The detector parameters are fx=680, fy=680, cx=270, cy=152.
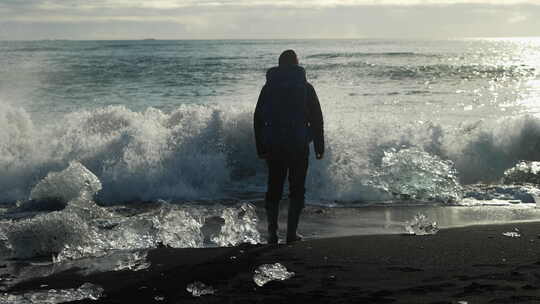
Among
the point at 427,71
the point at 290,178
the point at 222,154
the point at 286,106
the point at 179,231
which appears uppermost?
the point at 286,106

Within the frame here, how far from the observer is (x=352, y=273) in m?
5.15

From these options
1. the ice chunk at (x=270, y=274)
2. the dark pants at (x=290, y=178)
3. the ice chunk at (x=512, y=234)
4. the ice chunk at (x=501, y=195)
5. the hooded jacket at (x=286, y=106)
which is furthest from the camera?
the ice chunk at (x=501, y=195)

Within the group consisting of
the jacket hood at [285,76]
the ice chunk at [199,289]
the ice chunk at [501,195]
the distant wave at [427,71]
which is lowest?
the ice chunk at [501,195]

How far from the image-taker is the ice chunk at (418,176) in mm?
9531

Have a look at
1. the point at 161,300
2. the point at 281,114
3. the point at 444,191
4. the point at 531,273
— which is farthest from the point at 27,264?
the point at 444,191

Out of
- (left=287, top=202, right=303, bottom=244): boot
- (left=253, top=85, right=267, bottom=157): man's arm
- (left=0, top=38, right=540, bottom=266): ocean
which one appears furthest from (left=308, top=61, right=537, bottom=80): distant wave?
(left=253, top=85, right=267, bottom=157): man's arm

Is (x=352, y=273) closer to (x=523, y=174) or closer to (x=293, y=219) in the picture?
(x=293, y=219)

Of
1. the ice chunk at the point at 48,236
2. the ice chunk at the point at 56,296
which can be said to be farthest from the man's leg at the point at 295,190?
the ice chunk at the point at 56,296

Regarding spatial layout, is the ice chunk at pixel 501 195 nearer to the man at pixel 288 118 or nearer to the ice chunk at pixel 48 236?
the man at pixel 288 118

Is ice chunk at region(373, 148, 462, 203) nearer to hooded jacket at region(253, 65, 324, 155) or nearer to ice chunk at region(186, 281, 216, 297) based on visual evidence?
hooded jacket at region(253, 65, 324, 155)

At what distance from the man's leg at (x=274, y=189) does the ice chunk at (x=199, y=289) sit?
1684 mm

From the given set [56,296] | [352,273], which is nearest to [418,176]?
[352,273]

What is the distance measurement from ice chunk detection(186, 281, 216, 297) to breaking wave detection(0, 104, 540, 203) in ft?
15.1

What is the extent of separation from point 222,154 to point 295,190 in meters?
4.89
